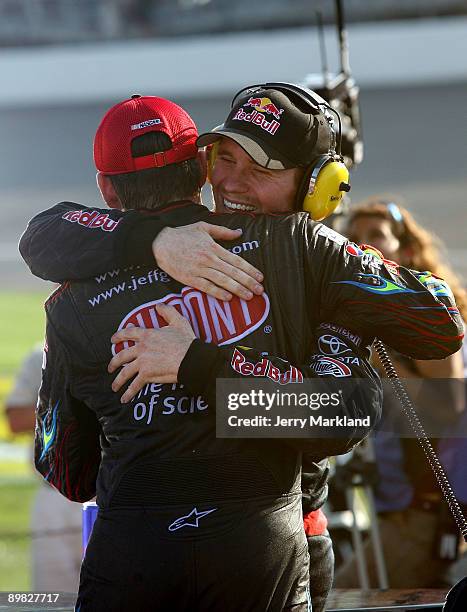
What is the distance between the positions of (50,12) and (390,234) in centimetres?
1289

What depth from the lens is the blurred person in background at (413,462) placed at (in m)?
3.06

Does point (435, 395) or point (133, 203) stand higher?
point (133, 203)

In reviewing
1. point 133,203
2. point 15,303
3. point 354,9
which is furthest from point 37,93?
point 133,203

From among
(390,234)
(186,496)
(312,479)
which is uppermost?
(186,496)

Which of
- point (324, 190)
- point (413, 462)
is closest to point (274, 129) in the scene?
point (324, 190)

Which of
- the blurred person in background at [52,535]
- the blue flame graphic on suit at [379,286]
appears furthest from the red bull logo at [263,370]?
the blurred person in background at [52,535]

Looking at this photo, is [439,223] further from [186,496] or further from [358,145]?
[186,496]

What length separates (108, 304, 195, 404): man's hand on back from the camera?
1.53 metres

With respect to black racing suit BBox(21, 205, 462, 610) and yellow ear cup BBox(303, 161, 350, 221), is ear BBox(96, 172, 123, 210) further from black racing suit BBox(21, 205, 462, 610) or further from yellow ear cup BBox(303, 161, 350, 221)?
yellow ear cup BBox(303, 161, 350, 221)

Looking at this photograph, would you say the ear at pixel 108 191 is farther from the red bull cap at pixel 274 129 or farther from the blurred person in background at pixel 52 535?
the blurred person in background at pixel 52 535

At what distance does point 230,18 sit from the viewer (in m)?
15.1

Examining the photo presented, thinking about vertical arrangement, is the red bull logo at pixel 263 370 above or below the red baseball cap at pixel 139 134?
below

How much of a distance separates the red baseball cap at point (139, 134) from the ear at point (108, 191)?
0.02 m

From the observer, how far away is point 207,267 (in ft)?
5.16
